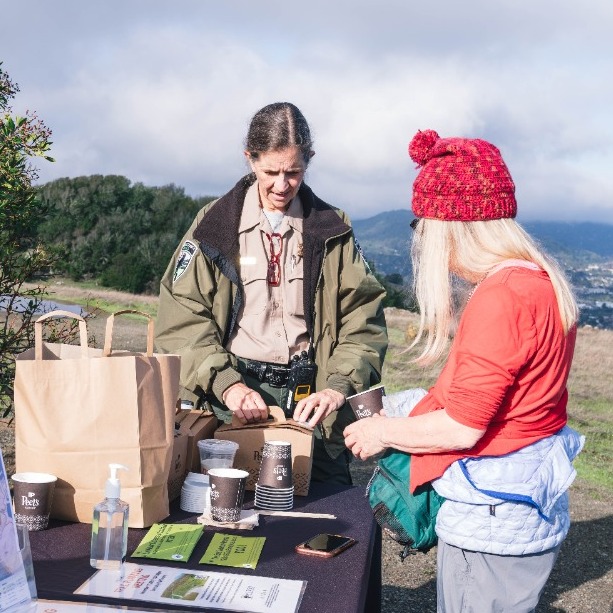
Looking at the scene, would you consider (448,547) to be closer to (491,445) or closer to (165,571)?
(491,445)

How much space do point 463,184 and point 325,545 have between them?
3.45ft

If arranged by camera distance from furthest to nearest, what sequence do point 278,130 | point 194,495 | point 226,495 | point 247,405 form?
point 278,130
point 247,405
point 194,495
point 226,495

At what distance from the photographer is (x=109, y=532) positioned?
2.00 m

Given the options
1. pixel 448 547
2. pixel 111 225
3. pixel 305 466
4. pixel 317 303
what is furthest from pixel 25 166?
pixel 111 225

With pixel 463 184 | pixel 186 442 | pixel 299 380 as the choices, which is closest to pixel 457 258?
pixel 463 184

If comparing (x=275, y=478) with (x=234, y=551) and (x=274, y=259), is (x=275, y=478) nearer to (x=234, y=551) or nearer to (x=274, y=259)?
(x=234, y=551)

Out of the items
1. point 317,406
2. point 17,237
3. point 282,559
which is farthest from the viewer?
point 17,237

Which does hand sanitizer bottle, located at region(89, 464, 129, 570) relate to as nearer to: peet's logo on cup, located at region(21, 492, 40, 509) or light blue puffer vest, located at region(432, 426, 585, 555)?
peet's logo on cup, located at region(21, 492, 40, 509)

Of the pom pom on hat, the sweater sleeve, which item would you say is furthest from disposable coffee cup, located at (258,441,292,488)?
the pom pom on hat

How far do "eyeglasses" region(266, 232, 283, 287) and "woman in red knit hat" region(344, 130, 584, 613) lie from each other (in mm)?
1122

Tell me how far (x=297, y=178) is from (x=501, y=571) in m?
1.69

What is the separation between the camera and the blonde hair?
2000 millimetres

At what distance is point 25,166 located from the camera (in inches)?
162

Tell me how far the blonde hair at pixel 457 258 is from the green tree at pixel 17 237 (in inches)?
104
